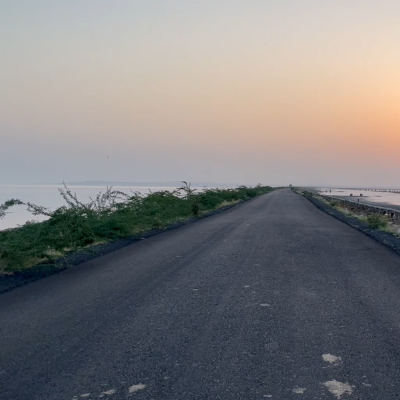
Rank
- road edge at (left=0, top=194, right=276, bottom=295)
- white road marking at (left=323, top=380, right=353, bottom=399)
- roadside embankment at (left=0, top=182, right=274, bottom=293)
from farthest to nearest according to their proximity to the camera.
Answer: roadside embankment at (left=0, top=182, right=274, bottom=293), road edge at (left=0, top=194, right=276, bottom=295), white road marking at (left=323, top=380, right=353, bottom=399)

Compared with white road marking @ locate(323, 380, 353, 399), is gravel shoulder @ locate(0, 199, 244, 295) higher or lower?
higher

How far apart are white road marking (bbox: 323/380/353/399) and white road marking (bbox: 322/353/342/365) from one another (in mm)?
557

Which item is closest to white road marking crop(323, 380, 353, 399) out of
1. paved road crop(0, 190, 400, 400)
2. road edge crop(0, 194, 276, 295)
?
paved road crop(0, 190, 400, 400)

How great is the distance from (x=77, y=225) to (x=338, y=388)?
13.3m

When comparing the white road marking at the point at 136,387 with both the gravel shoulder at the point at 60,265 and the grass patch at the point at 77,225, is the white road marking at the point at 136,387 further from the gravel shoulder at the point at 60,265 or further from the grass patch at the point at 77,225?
the grass patch at the point at 77,225

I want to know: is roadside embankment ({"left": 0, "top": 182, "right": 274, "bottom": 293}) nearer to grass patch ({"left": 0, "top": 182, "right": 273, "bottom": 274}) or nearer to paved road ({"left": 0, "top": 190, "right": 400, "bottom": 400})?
grass patch ({"left": 0, "top": 182, "right": 273, "bottom": 274})

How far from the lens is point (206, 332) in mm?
6684

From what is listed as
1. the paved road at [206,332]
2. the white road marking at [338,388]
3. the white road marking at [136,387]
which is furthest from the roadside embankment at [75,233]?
the white road marking at [338,388]

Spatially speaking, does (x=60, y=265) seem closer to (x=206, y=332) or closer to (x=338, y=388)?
(x=206, y=332)

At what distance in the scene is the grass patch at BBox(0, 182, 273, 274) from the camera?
12.9 m

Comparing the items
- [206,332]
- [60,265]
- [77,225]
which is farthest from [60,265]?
[206,332]

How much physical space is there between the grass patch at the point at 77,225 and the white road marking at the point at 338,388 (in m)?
8.87

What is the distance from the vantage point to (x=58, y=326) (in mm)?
7070

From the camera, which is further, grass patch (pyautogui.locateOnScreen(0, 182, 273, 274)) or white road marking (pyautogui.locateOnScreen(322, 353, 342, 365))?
grass patch (pyautogui.locateOnScreen(0, 182, 273, 274))
